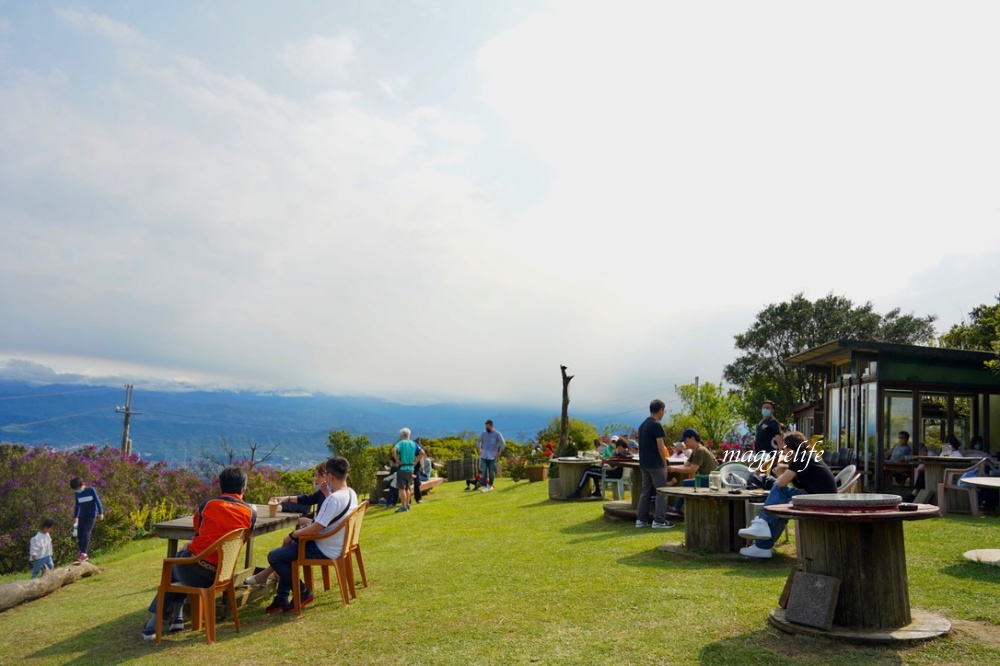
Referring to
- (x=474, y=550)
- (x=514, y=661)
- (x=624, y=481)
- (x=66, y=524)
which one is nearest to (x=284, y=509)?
(x=474, y=550)

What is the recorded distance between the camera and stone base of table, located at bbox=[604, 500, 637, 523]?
10750 millimetres

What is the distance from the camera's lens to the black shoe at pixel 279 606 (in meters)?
6.46

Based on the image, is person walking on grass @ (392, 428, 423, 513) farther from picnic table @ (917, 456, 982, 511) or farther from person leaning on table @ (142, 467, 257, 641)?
picnic table @ (917, 456, 982, 511)

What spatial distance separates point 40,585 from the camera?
8.77 metres

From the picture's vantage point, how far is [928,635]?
182 inches

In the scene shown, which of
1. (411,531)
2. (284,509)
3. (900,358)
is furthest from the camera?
(900,358)

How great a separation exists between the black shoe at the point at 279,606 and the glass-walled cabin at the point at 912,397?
513 inches

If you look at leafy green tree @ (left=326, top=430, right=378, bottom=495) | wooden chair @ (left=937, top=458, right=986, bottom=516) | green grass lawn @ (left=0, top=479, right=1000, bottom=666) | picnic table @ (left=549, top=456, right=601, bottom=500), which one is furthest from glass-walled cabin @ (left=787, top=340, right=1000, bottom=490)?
leafy green tree @ (left=326, top=430, right=378, bottom=495)

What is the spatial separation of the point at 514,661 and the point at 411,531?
275 inches

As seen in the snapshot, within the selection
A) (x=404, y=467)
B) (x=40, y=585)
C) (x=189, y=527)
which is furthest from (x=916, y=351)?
(x=40, y=585)

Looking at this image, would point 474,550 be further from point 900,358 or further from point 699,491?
point 900,358

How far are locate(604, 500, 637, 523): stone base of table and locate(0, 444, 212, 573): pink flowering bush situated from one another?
997 cm

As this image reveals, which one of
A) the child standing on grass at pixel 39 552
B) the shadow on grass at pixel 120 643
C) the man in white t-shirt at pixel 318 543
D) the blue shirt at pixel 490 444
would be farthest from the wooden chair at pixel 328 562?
the blue shirt at pixel 490 444

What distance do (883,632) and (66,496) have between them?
15.4m
